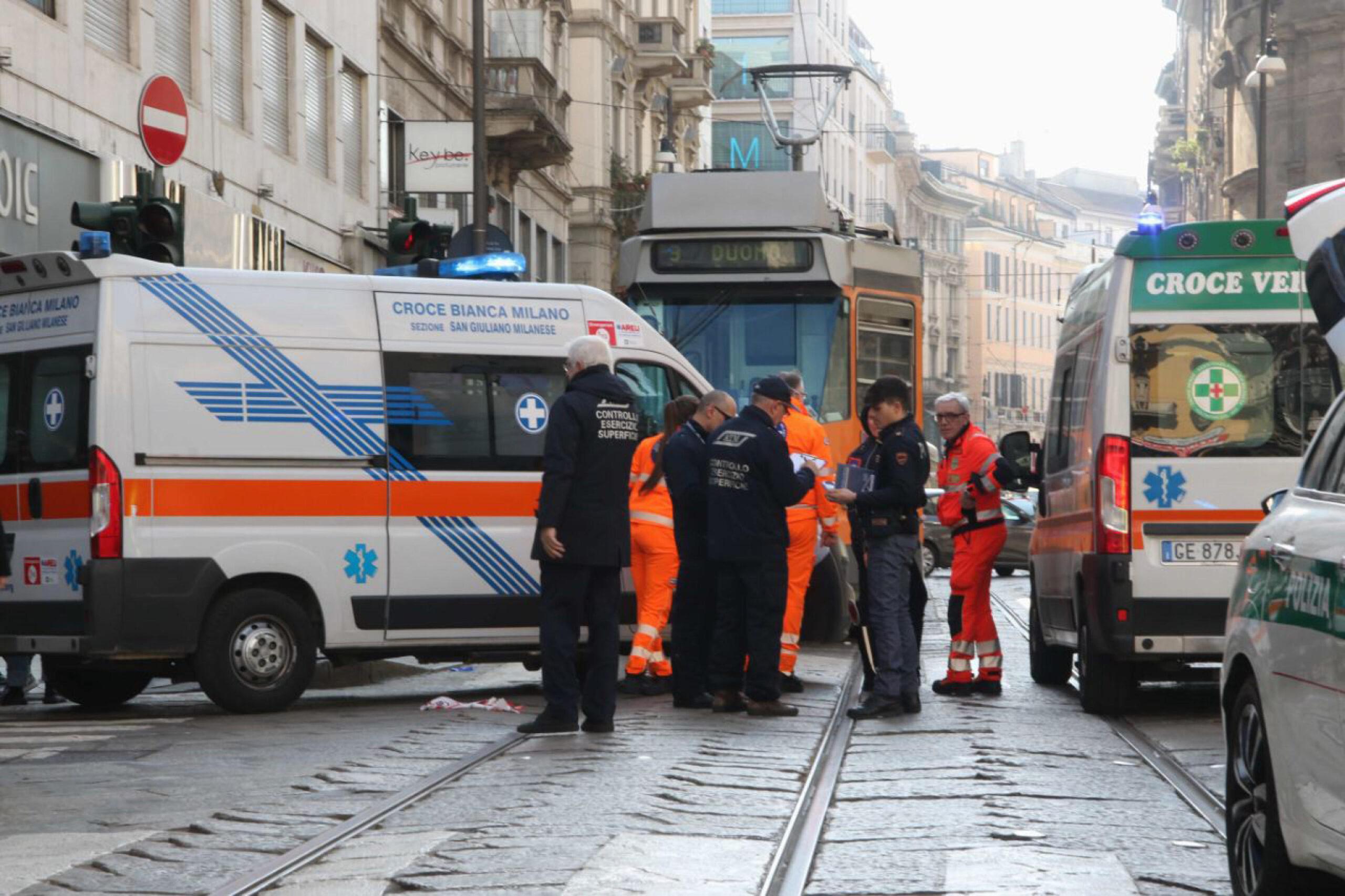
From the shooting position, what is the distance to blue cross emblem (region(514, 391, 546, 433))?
44.5 ft

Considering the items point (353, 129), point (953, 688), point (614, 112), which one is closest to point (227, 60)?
point (353, 129)

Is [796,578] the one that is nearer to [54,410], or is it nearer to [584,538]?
[584,538]

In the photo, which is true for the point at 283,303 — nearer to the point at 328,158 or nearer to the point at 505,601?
the point at 505,601

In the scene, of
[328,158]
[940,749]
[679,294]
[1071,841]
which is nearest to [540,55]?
[328,158]

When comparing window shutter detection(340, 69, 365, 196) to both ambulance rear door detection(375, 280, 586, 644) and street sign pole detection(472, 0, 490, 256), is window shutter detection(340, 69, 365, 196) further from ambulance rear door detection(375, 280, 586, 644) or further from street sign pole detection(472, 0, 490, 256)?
ambulance rear door detection(375, 280, 586, 644)

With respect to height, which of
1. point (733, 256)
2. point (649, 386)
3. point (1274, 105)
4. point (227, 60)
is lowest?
point (649, 386)

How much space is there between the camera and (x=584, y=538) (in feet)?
35.9

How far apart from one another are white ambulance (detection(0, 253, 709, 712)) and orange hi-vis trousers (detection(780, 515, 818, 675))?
4.75 feet

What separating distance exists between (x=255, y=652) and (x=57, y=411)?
1.63 metres

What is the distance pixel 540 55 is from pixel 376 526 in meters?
25.9

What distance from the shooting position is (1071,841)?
24.9 ft

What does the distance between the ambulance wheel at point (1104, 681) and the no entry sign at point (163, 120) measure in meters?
6.42

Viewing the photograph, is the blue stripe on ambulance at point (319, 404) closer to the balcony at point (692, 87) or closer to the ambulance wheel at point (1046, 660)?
the ambulance wheel at point (1046, 660)

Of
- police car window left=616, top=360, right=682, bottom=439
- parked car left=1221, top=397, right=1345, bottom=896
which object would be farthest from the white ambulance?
parked car left=1221, top=397, right=1345, bottom=896
